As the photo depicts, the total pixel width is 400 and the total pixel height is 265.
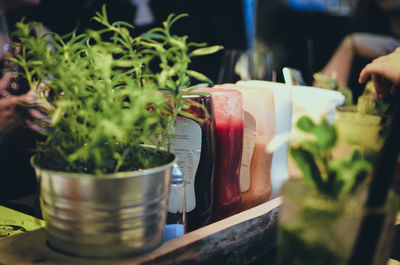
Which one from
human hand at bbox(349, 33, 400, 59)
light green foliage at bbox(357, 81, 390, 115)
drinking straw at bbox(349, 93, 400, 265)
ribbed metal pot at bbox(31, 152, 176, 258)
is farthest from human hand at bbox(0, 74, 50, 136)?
human hand at bbox(349, 33, 400, 59)

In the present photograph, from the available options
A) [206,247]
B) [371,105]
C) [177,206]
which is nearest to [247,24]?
[371,105]

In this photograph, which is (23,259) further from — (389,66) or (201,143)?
(389,66)

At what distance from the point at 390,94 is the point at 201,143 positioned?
0.61 meters

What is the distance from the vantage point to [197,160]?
80 centimetres

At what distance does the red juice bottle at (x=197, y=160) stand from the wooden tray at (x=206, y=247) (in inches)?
3.9

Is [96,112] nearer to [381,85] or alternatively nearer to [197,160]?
[197,160]

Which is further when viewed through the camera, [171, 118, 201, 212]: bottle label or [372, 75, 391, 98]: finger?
[372, 75, 391, 98]: finger

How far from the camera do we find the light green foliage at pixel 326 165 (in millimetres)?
461

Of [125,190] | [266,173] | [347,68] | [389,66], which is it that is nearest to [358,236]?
[125,190]

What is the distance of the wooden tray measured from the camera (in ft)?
1.93

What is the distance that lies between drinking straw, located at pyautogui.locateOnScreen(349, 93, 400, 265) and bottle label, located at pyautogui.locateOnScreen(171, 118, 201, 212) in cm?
41

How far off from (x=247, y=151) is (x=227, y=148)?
0.12m

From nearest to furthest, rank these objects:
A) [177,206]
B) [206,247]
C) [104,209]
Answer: [104,209]
[206,247]
[177,206]

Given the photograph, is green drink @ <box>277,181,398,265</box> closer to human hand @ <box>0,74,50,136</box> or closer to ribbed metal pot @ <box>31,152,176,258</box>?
ribbed metal pot @ <box>31,152,176,258</box>
